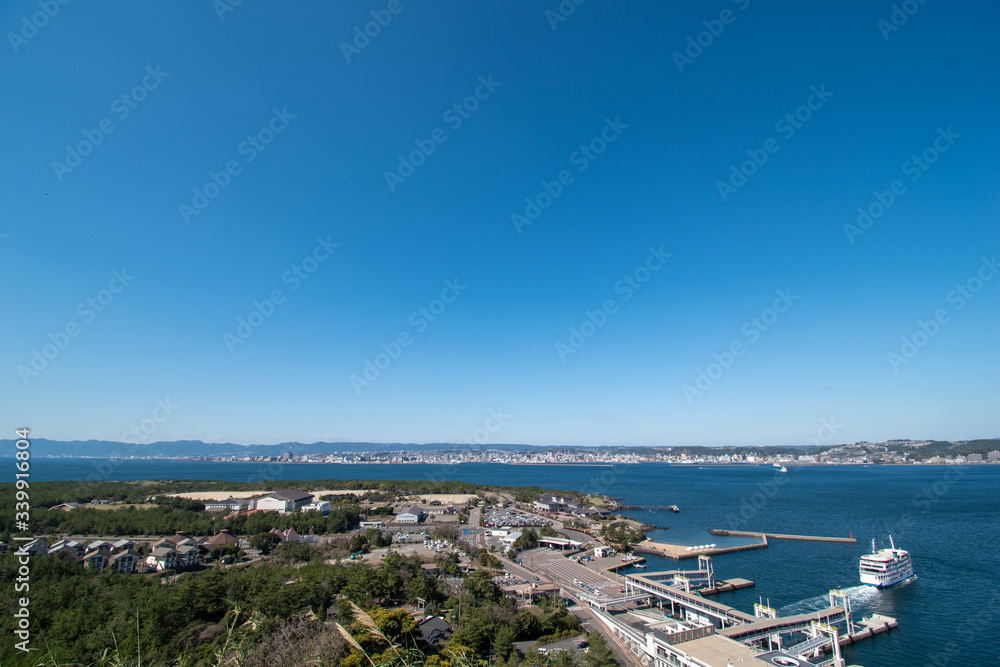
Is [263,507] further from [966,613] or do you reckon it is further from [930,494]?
[930,494]

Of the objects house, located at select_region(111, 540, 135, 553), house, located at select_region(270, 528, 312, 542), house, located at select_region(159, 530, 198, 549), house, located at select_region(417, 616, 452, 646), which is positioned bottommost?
house, located at select_region(270, 528, 312, 542)

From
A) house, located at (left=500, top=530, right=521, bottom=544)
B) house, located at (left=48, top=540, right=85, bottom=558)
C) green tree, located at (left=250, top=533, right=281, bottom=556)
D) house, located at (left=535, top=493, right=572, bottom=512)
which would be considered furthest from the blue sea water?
house, located at (left=48, top=540, right=85, bottom=558)

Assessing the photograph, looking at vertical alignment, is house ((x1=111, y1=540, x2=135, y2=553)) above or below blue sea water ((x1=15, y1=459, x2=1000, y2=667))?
above

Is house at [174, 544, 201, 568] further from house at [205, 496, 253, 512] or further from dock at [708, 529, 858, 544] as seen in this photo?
dock at [708, 529, 858, 544]

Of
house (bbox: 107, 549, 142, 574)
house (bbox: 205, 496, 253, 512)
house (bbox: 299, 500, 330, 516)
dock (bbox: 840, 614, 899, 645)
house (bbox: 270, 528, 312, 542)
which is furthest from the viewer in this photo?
house (bbox: 299, 500, 330, 516)

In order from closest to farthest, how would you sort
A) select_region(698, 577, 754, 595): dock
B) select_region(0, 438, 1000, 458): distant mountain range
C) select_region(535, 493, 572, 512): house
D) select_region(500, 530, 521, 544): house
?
select_region(698, 577, 754, 595): dock, select_region(500, 530, 521, 544): house, select_region(535, 493, 572, 512): house, select_region(0, 438, 1000, 458): distant mountain range

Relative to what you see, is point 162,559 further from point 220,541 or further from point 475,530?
point 475,530
